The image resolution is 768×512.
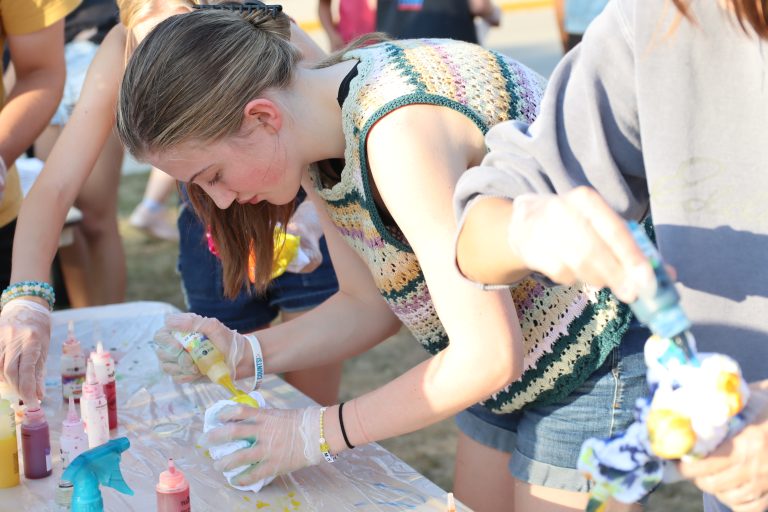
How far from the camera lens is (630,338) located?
1.60 metres

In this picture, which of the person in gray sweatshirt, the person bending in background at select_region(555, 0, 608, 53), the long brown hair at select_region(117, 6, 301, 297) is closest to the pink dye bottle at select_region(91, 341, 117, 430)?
the long brown hair at select_region(117, 6, 301, 297)

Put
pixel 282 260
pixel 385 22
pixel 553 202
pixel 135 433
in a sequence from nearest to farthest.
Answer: pixel 553 202
pixel 135 433
pixel 282 260
pixel 385 22

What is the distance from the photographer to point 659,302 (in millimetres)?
873

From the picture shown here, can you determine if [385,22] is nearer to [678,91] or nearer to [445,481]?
[445,481]

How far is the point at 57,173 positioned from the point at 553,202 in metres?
1.53

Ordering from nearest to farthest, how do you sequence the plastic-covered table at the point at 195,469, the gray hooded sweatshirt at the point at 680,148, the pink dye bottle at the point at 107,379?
the gray hooded sweatshirt at the point at 680,148 < the plastic-covered table at the point at 195,469 < the pink dye bottle at the point at 107,379

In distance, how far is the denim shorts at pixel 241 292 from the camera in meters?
2.48

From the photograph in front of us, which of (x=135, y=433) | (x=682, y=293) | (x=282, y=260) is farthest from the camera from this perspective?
(x=282, y=260)

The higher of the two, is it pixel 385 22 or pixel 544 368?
pixel 544 368

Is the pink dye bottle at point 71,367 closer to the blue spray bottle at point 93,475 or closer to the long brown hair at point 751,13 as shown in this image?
the blue spray bottle at point 93,475

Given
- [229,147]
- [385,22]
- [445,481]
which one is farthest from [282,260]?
[385,22]

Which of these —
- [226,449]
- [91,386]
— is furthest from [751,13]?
[91,386]

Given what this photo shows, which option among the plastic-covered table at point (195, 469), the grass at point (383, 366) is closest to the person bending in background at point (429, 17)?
the grass at point (383, 366)

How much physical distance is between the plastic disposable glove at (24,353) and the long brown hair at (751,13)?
1.42m
